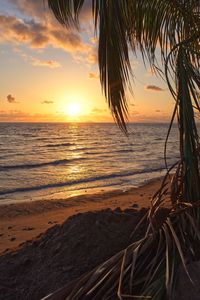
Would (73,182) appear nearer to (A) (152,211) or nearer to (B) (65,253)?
(B) (65,253)

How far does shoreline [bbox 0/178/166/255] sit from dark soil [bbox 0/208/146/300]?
122 inches

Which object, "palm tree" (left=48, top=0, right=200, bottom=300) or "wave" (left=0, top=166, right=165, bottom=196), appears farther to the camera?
"wave" (left=0, top=166, right=165, bottom=196)

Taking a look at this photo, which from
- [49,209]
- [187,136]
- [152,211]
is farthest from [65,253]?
[49,209]

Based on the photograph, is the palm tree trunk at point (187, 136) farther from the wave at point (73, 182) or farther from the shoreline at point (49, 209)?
the wave at point (73, 182)

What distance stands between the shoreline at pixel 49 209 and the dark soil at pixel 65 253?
3.11 meters

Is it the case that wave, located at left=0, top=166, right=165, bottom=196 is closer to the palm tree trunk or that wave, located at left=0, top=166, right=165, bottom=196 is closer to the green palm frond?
the green palm frond

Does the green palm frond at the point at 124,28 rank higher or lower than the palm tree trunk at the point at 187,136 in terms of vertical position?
higher

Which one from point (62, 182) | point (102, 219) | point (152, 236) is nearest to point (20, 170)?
point (62, 182)

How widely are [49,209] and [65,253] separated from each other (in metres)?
7.49

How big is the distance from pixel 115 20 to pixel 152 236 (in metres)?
1.54

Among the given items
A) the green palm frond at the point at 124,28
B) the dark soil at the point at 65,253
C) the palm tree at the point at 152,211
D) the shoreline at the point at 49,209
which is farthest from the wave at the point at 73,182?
the palm tree at the point at 152,211

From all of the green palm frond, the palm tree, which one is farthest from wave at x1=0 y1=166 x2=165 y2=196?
the palm tree

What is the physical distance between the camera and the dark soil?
378cm

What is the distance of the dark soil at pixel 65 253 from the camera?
3775 millimetres
